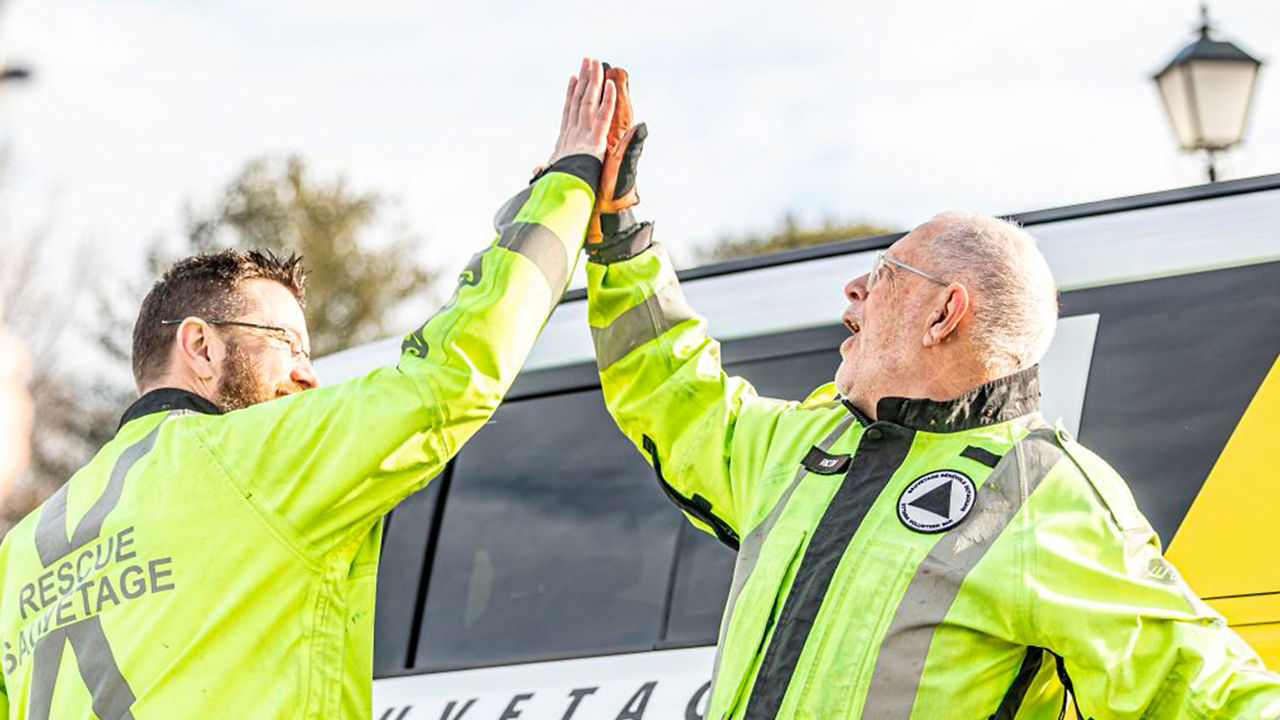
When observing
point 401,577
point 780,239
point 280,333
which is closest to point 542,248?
point 280,333

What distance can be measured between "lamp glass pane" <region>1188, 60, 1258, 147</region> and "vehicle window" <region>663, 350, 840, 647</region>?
390 centimetres

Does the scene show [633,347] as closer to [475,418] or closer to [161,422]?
[475,418]

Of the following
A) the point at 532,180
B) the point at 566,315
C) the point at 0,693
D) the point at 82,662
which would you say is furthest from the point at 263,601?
the point at 566,315

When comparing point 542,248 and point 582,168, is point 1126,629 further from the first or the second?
point 582,168

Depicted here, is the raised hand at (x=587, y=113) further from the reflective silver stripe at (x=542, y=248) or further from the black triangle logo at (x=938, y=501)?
the black triangle logo at (x=938, y=501)

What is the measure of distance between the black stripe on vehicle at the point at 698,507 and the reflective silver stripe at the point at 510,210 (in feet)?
1.55

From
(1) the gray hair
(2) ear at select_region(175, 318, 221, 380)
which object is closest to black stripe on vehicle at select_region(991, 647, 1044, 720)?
(1) the gray hair

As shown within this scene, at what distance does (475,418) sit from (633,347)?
1.39 ft

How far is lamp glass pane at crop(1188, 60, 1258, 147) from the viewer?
6.89 meters

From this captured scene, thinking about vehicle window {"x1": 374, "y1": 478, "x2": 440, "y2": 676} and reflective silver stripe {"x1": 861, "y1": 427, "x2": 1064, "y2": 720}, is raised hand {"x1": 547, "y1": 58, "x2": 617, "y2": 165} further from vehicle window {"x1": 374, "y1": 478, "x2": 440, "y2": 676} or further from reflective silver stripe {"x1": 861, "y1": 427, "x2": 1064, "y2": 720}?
vehicle window {"x1": 374, "y1": 478, "x2": 440, "y2": 676}

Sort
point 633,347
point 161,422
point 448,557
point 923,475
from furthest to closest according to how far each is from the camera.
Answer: point 448,557 → point 633,347 → point 161,422 → point 923,475

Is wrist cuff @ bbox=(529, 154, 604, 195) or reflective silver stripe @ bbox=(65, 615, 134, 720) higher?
wrist cuff @ bbox=(529, 154, 604, 195)

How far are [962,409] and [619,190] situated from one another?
0.80 m

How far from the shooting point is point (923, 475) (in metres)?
2.62
